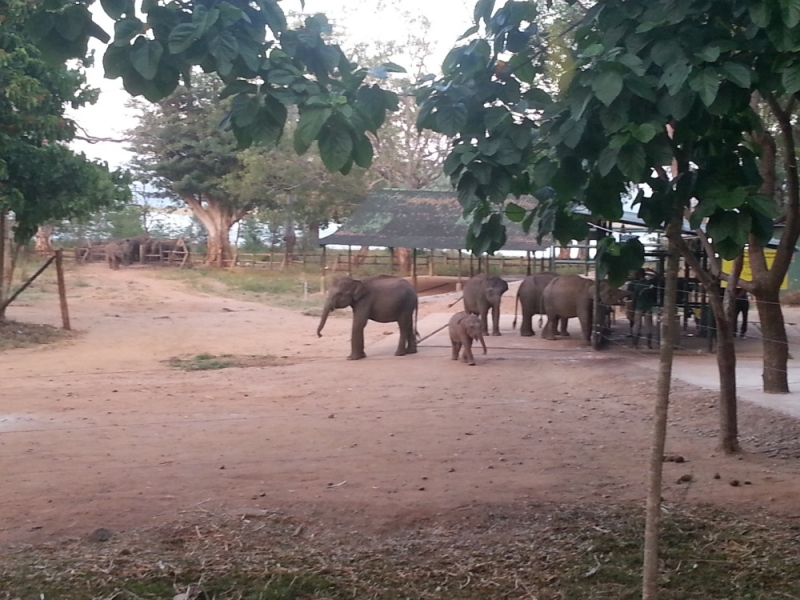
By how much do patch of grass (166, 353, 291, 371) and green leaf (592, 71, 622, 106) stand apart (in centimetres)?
1005

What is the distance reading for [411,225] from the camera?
16.0 metres

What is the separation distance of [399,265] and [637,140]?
33156mm

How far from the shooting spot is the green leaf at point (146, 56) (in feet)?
11.7

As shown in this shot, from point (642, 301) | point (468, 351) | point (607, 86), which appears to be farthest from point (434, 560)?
point (642, 301)

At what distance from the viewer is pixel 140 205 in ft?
156

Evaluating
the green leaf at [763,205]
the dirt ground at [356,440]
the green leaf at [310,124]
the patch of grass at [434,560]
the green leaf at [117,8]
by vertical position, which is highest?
the green leaf at [117,8]

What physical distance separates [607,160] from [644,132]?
0.19 metres

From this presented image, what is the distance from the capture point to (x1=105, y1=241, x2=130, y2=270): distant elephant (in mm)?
38906

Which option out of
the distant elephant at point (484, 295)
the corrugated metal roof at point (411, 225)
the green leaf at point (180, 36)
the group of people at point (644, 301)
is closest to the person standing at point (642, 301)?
the group of people at point (644, 301)

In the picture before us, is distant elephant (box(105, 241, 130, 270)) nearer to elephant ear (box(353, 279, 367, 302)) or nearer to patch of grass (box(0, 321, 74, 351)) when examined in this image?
patch of grass (box(0, 321, 74, 351))

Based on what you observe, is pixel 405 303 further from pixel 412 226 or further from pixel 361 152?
pixel 361 152

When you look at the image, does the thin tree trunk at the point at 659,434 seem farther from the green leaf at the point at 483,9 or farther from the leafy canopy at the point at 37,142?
the leafy canopy at the point at 37,142

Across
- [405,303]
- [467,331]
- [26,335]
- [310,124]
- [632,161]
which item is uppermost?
[310,124]

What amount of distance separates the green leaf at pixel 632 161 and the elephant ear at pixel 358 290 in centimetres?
1054
